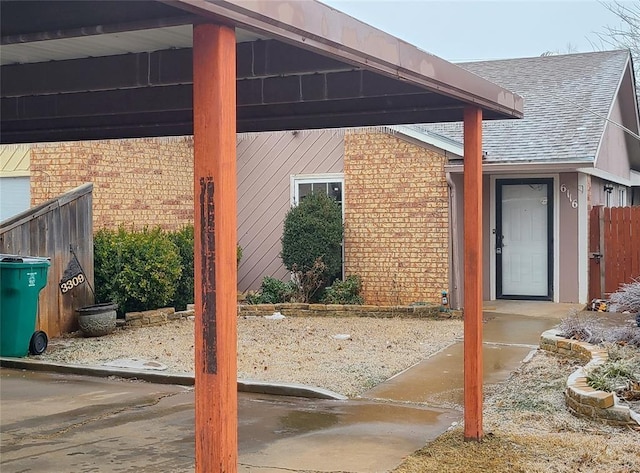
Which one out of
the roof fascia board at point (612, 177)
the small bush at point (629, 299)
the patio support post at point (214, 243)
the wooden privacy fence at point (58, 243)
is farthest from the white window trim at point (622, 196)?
the patio support post at point (214, 243)

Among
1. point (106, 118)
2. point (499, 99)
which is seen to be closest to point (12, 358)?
point (106, 118)

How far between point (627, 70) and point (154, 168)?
1071 cm

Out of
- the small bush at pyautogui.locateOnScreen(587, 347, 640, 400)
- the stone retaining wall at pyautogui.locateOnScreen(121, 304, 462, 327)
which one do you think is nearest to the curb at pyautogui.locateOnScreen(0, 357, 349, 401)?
the small bush at pyautogui.locateOnScreen(587, 347, 640, 400)

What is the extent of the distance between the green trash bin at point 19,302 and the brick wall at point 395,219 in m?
6.37

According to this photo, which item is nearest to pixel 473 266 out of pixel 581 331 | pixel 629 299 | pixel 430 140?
pixel 581 331

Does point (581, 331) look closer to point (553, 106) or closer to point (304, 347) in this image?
point (304, 347)

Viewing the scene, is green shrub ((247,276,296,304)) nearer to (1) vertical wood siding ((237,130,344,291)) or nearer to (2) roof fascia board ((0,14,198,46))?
(1) vertical wood siding ((237,130,344,291))

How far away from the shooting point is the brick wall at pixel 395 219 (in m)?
14.1

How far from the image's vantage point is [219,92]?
3.59 metres

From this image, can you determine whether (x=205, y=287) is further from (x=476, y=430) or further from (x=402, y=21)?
(x=402, y=21)

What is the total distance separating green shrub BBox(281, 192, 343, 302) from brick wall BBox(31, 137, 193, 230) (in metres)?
2.22

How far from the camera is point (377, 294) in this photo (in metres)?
14.6

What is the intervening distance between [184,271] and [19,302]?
4.09 metres

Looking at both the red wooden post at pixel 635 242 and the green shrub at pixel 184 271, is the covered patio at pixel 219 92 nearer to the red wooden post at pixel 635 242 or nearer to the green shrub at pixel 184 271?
the green shrub at pixel 184 271
